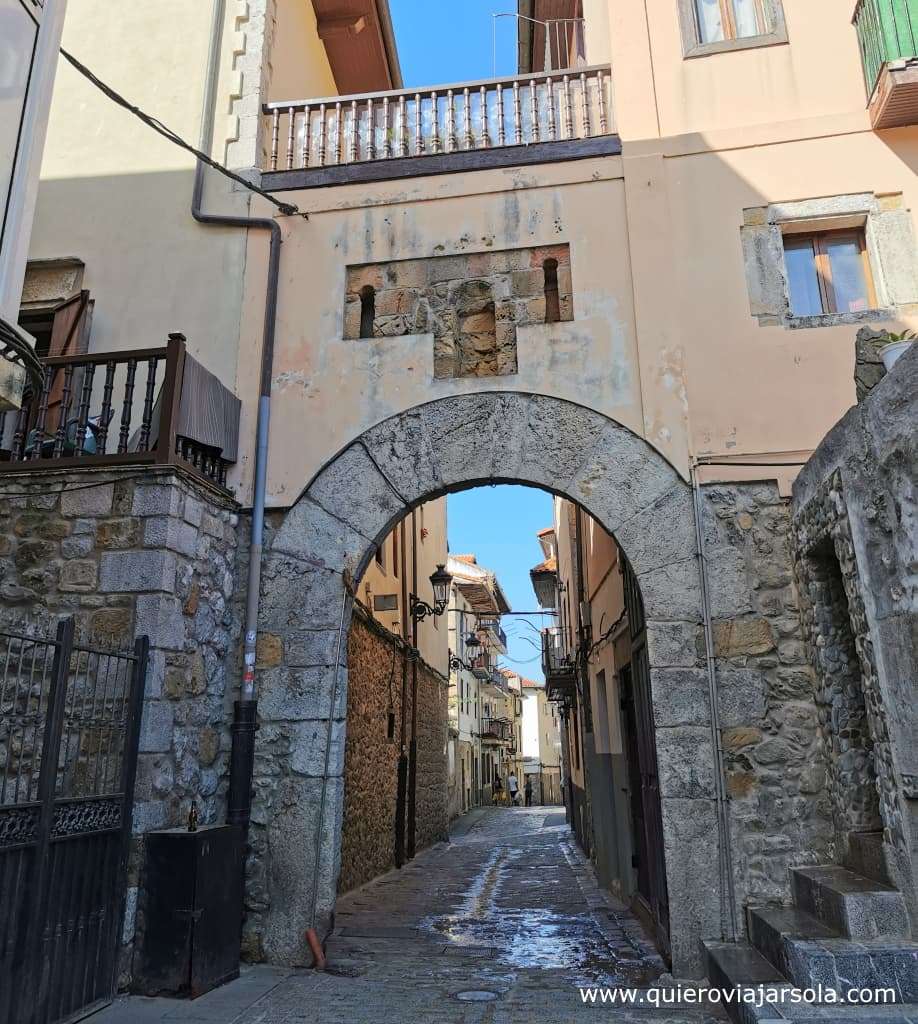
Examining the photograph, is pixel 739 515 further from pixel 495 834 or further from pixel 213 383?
pixel 495 834

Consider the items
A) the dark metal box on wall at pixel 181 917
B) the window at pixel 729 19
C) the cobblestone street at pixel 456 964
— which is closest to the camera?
the cobblestone street at pixel 456 964

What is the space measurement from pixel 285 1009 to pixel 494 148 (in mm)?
5630

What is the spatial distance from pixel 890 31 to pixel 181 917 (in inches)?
263

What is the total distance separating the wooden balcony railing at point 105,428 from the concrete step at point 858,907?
4039 mm

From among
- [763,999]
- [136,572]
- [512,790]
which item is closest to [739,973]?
[763,999]

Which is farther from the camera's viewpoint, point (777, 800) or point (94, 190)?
point (94, 190)

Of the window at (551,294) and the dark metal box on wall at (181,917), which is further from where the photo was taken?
the window at (551,294)

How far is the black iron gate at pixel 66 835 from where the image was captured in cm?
334

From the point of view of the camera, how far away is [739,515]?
4941mm

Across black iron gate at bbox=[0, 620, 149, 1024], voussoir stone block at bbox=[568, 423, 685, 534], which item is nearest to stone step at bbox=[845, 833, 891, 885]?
voussoir stone block at bbox=[568, 423, 685, 534]

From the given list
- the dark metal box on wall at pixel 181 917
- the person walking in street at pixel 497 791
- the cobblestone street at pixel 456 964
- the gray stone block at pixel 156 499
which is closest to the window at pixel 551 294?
the gray stone block at pixel 156 499

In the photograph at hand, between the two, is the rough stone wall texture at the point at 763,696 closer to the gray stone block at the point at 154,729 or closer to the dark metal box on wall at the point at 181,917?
the dark metal box on wall at the point at 181,917

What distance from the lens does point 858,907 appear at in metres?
3.45

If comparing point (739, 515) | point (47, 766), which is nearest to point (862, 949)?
point (739, 515)
